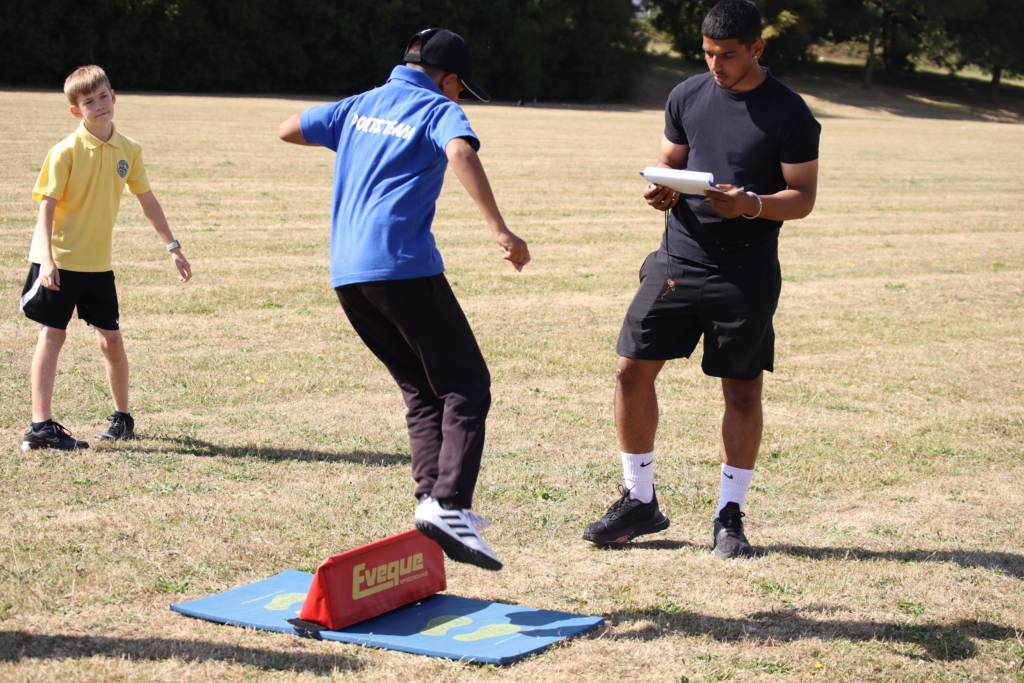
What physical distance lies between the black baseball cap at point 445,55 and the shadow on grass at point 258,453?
2.48m

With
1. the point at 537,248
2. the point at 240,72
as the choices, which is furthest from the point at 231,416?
the point at 240,72

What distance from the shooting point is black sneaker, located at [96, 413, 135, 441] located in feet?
18.4

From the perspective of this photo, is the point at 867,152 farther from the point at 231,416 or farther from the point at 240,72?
the point at 240,72

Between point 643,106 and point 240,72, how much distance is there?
69.9 ft

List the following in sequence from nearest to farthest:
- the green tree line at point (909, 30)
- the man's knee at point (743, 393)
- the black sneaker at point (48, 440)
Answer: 1. the man's knee at point (743, 393)
2. the black sneaker at point (48, 440)
3. the green tree line at point (909, 30)

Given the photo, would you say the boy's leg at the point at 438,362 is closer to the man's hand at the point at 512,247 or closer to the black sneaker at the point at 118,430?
the man's hand at the point at 512,247

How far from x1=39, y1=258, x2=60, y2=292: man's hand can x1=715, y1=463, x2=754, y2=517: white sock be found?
3564mm

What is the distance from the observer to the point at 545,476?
5.36 m

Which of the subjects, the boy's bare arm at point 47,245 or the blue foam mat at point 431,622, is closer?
the blue foam mat at point 431,622

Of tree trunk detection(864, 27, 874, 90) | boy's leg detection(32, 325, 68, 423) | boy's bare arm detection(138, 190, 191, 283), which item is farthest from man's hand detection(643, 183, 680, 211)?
tree trunk detection(864, 27, 874, 90)

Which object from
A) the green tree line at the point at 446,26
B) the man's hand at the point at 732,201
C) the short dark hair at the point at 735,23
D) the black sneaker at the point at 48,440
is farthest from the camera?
the green tree line at the point at 446,26

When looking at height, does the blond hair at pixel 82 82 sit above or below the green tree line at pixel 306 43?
below

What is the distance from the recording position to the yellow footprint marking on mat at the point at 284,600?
366 centimetres

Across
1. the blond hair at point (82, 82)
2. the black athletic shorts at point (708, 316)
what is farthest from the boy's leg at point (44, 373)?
the black athletic shorts at point (708, 316)
